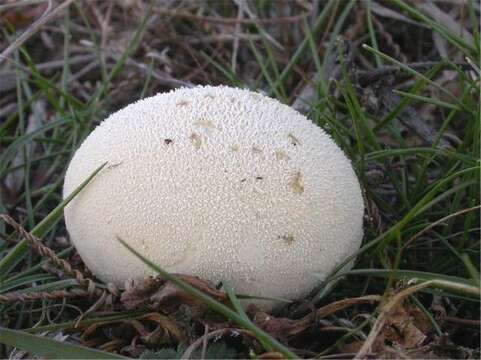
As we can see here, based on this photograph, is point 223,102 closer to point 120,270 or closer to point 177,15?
point 120,270

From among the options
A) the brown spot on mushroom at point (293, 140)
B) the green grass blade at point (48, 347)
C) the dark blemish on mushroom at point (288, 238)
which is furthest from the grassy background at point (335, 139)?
the brown spot on mushroom at point (293, 140)

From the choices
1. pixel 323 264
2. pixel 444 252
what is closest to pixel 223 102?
pixel 323 264

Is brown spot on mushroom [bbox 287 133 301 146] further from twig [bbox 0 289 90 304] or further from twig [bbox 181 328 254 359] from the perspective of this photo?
twig [bbox 0 289 90 304]

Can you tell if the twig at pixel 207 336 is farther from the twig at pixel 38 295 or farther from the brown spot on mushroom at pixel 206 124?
the brown spot on mushroom at pixel 206 124

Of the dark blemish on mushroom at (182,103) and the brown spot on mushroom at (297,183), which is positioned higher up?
the dark blemish on mushroom at (182,103)

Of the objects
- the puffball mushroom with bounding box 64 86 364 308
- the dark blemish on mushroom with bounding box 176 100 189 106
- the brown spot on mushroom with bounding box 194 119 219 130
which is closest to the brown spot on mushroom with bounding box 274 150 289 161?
the puffball mushroom with bounding box 64 86 364 308

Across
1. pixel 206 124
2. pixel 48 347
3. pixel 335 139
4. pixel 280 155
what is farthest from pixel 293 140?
pixel 48 347

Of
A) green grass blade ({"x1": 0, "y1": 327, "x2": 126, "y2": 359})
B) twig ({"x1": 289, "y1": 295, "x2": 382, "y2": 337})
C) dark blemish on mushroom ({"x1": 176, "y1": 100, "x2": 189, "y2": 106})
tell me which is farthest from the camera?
dark blemish on mushroom ({"x1": 176, "y1": 100, "x2": 189, "y2": 106})
